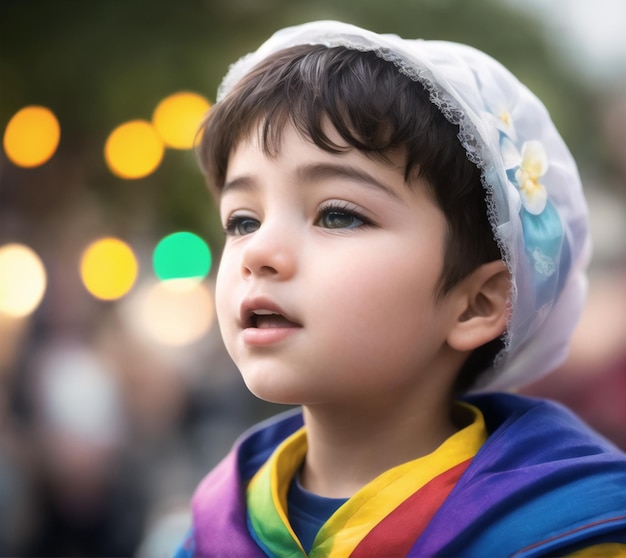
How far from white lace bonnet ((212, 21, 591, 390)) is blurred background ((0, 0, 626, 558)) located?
1.80 m

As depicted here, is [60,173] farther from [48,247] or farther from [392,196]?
[392,196]

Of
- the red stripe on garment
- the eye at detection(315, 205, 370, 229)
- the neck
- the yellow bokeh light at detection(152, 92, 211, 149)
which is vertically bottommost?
the red stripe on garment

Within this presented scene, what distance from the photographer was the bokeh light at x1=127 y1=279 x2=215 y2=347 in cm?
514

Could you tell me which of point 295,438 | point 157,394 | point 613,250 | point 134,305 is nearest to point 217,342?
point 134,305

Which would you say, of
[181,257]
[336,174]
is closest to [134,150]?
[181,257]

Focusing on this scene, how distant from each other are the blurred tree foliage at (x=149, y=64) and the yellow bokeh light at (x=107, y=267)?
14 centimetres

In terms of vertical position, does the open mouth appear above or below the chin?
above

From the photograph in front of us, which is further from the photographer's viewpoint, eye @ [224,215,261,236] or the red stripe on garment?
eye @ [224,215,261,236]

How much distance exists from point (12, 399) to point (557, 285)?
3120mm

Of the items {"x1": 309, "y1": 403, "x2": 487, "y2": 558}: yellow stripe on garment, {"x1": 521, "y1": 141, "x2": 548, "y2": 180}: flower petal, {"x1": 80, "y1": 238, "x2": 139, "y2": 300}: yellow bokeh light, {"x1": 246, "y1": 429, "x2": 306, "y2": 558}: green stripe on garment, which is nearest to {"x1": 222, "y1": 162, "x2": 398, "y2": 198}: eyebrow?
{"x1": 521, "y1": 141, "x2": 548, "y2": 180}: flower petal

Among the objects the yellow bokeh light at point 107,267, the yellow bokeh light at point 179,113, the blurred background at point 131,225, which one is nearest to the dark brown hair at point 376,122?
the blurred background at point 131,225

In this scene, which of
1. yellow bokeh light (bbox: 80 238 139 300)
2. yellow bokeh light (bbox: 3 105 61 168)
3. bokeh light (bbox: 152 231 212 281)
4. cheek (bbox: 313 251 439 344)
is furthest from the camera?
yellow bokeh light (bbox: 80 238 139 300)

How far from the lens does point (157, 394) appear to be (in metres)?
4.48

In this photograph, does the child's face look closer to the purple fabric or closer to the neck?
the neck
